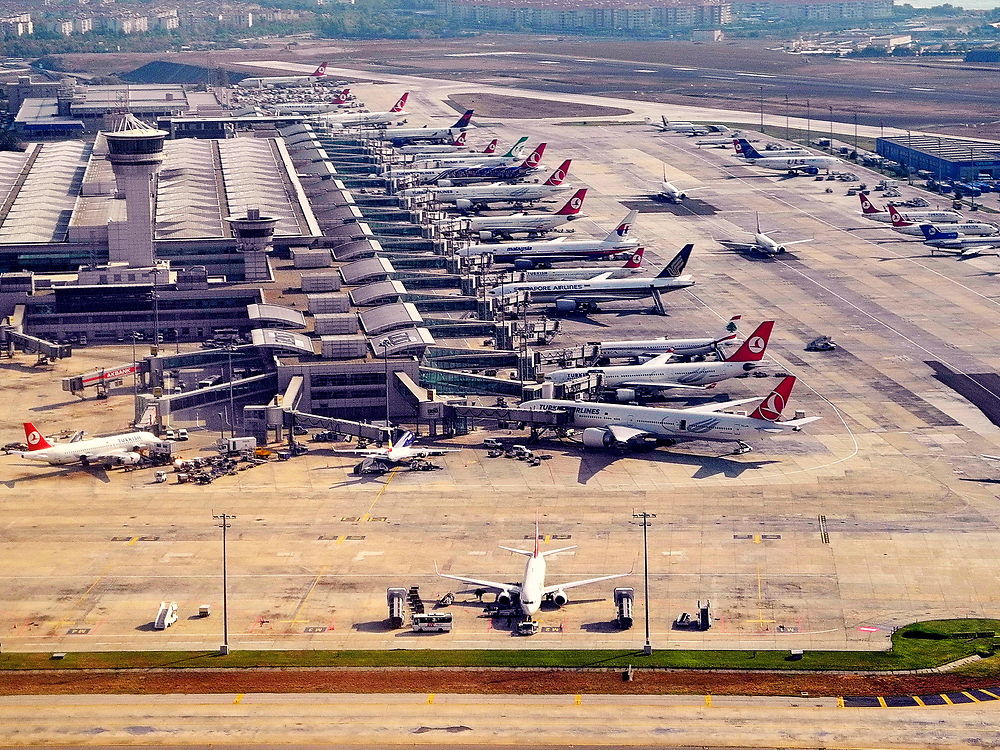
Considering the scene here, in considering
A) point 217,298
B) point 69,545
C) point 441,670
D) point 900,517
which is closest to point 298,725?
point 441,670

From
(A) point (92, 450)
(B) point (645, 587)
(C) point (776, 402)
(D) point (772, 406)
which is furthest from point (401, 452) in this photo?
(B) point (645, 587)

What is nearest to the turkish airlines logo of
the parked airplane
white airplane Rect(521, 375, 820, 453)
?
white airplane Rect(521, 375, 820, 453)

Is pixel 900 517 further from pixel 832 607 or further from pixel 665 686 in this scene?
pixel 665 686

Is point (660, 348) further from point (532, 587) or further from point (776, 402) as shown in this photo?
point (532, 587)

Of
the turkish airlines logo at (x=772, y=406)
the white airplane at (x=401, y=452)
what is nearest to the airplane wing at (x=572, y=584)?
the white airplane at (x=401, y=452)

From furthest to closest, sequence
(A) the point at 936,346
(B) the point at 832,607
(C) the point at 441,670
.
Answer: (A) the point at 936,346
(B) the point at 832,607
(C) the point at 441,670

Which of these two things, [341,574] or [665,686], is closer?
[665,686]

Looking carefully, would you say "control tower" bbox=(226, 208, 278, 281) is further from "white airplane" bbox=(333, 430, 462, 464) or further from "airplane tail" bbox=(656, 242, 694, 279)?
"white airplane" bbox=(333, 430, 462, 464)
